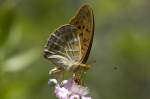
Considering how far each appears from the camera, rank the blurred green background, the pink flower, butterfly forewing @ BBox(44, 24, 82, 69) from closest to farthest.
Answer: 1. the pink flower
2. butterfly forewing @ BBox(44, 24, 82, 69)
3. the blurred green background

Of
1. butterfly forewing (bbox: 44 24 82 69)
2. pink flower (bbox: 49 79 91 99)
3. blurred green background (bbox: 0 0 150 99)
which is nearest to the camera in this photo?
pink flower (bbox: 49 79 91 99)

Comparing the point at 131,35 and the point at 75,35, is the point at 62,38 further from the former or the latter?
the point at 131,35

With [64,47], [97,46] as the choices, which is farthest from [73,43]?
[97,46]

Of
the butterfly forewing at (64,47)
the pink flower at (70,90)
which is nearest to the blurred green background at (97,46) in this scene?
the butterfly forewing at (64,47)

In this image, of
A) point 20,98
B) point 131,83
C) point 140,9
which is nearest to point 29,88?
point 20,98

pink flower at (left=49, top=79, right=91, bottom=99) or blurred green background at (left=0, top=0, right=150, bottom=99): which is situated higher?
blurred green background at (left=0, top=0, right=150, bottom=99)

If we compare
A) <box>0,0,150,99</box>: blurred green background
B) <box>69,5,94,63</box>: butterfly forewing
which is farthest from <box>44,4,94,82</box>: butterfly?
<box>0,0,150,99</box>: blurred green background

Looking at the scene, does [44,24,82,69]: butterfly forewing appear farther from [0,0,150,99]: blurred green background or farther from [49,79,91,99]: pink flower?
[0,0,150,99]: blurred green background

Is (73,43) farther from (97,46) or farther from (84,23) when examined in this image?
(97,46)
